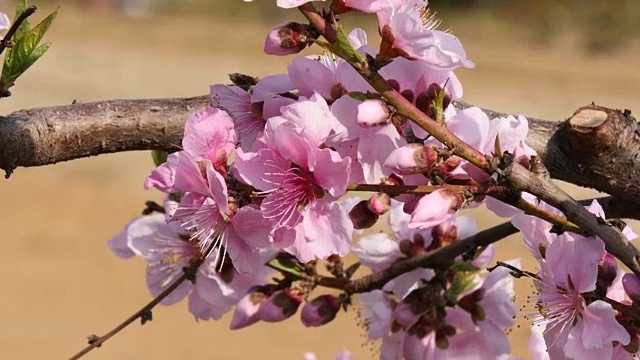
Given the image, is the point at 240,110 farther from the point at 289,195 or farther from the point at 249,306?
the point at 249,306

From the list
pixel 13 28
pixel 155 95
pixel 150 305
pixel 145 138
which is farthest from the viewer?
pixel 155 95

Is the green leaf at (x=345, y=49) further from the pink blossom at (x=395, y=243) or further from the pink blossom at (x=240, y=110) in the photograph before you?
the pink blossom at (x=395, y=243)

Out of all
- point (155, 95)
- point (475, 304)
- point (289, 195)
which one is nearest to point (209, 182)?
point (289, 195)

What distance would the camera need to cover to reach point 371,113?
2.49 feet

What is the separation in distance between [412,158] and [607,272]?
199 mm

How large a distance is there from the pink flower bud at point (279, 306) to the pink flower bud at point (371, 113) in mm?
473

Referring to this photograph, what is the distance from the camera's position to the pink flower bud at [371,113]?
0.76 metres

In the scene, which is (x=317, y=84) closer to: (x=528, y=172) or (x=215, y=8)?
(x=528, y=172)

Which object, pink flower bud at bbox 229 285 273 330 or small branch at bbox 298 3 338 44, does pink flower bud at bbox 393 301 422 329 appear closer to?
pink flower bud at bbox 229 285 273 330

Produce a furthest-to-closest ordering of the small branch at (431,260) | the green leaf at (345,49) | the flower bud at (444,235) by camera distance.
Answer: the flower bud at (444,235), the small branch at (431,260), the green leaf at (345,49)

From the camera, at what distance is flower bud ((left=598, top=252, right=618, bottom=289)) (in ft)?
2.80

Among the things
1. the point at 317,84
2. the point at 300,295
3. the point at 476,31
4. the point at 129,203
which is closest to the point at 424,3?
the point at 317,84

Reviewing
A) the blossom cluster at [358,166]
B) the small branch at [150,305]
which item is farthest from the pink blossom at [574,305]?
the small branch at [150,305]

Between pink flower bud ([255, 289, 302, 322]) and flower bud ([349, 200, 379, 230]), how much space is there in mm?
347
